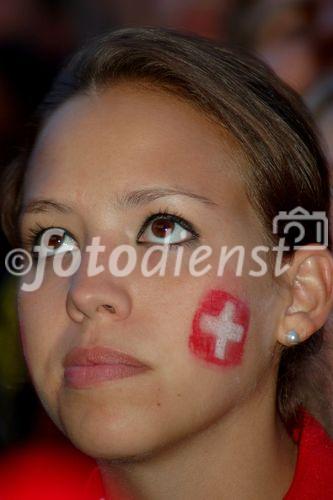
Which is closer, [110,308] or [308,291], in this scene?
[110,308]

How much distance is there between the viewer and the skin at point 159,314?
2104 millimetres

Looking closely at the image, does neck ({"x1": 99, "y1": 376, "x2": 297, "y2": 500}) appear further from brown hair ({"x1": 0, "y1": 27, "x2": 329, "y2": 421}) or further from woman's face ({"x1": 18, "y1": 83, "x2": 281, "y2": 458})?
brown hair ({"x1": 0, "y1": 27, "x2": 329, "y2": 421})

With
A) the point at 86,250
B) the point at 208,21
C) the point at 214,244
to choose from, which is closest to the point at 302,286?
the point at 214,244

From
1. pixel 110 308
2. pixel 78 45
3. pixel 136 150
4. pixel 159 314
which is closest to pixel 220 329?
pixel 159 314

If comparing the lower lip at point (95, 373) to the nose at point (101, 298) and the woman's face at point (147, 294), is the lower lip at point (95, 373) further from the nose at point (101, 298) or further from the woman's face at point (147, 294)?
the nose at point (101, 298)

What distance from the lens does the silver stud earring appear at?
232 cm

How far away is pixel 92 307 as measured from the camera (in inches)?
82.6

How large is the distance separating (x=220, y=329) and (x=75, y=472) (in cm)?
90

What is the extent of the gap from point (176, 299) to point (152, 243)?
145mm

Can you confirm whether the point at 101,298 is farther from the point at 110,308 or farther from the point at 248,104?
the point at 248,104

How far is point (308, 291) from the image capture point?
237 centimetres

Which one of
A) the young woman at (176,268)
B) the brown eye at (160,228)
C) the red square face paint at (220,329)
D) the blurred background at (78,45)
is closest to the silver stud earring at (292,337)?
the young woman at (176,268)

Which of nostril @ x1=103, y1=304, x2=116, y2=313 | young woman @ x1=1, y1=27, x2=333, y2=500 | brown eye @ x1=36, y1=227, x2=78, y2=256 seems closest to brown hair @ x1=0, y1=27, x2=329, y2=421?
young woman @ x1=1, y1=27, x2=333, y2=500

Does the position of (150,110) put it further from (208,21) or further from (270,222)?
(208,21)
